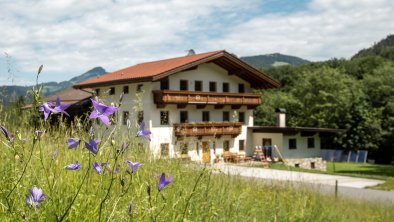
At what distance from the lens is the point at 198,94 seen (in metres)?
30.4

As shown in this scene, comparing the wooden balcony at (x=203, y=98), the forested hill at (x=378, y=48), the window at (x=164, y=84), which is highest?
the forested hill at (x=378, y=48)

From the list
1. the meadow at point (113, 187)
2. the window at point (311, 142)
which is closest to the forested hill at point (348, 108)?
the window at point (311, 142)

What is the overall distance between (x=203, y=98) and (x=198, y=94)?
1.68 ft

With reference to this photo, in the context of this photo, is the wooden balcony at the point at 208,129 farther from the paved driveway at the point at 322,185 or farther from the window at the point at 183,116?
the paved driveway at the point at 322,185

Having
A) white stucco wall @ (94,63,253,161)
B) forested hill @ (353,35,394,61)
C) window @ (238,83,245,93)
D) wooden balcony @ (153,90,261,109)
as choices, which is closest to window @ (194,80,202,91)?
white stucco wall @ (94,63,253,161)

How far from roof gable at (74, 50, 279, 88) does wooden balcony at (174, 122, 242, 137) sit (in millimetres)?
3568

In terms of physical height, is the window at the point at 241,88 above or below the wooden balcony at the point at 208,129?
above

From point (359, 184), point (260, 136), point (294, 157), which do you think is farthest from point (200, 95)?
point (359, 184)

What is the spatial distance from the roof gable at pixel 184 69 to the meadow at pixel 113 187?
1974cm

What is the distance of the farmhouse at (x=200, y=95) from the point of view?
28.9 m

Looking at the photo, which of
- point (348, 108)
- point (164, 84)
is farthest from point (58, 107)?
point (348, 108)

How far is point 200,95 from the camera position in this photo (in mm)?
30562

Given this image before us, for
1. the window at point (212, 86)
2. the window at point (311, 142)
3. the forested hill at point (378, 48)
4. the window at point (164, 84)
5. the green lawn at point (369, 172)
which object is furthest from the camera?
the forested hill at point (378, 48)

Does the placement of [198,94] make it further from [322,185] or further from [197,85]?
[322,185]
